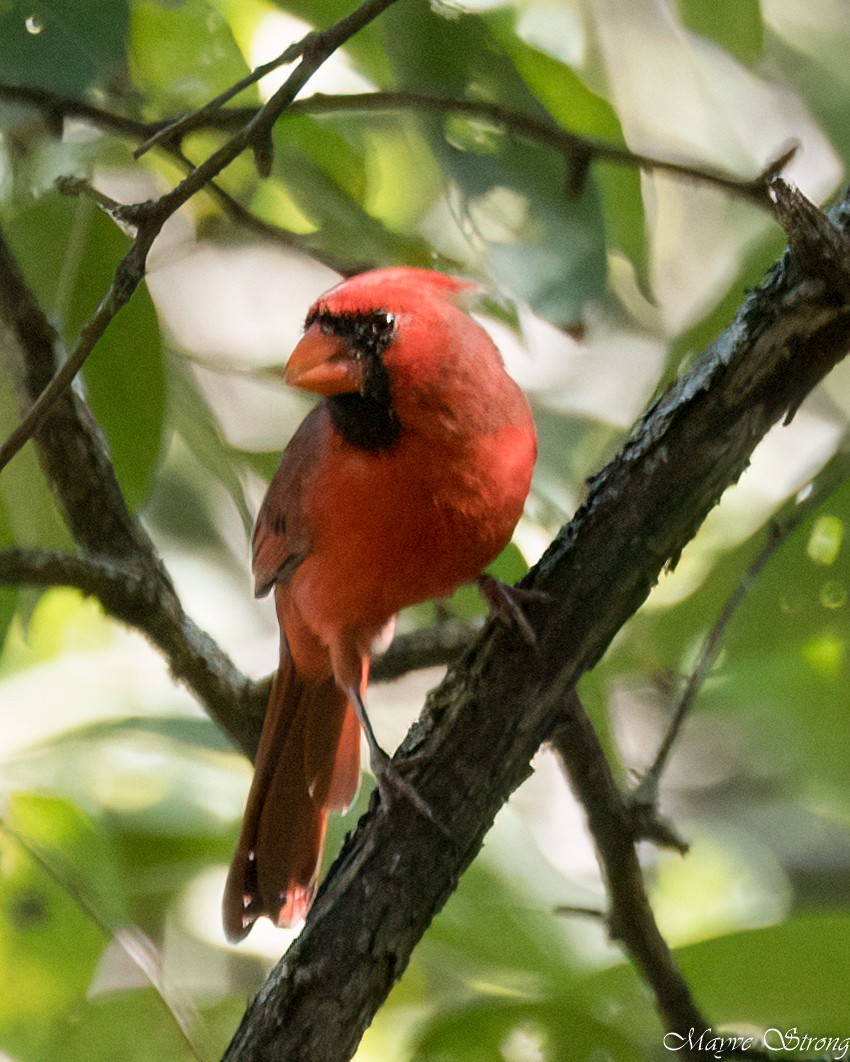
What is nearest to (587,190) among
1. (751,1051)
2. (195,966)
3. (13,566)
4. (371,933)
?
(13,566)

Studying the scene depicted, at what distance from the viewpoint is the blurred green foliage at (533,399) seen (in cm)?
155

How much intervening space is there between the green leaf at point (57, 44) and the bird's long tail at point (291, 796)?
949mm

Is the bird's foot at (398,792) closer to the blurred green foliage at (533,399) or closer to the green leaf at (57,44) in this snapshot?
the blurred green foliage at (533,399)

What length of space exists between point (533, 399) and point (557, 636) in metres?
0.61

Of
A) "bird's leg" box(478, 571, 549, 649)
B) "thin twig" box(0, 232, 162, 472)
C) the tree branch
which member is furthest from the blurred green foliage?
"thin twig" box(0, 232, 162, 472)

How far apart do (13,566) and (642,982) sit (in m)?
0.92

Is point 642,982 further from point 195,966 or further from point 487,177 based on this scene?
point 487,177

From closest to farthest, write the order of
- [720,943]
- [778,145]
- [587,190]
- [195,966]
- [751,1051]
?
1. [720,943]
2. [751,1051]
3. [587,190]
4. [195,966]
5. [778,145]

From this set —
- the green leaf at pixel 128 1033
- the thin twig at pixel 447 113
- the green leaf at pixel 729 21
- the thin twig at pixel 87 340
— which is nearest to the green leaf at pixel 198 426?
the thin twig at pixel 447 113

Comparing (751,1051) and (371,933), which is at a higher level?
(371,933)

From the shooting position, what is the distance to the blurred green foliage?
5.07ft

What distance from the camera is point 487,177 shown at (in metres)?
1.71

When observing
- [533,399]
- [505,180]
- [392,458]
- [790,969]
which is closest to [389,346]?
[392,458]

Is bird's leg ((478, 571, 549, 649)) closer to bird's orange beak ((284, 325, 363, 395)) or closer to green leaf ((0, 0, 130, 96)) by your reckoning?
bird's orange beak ((284, 325, 363, 395))
